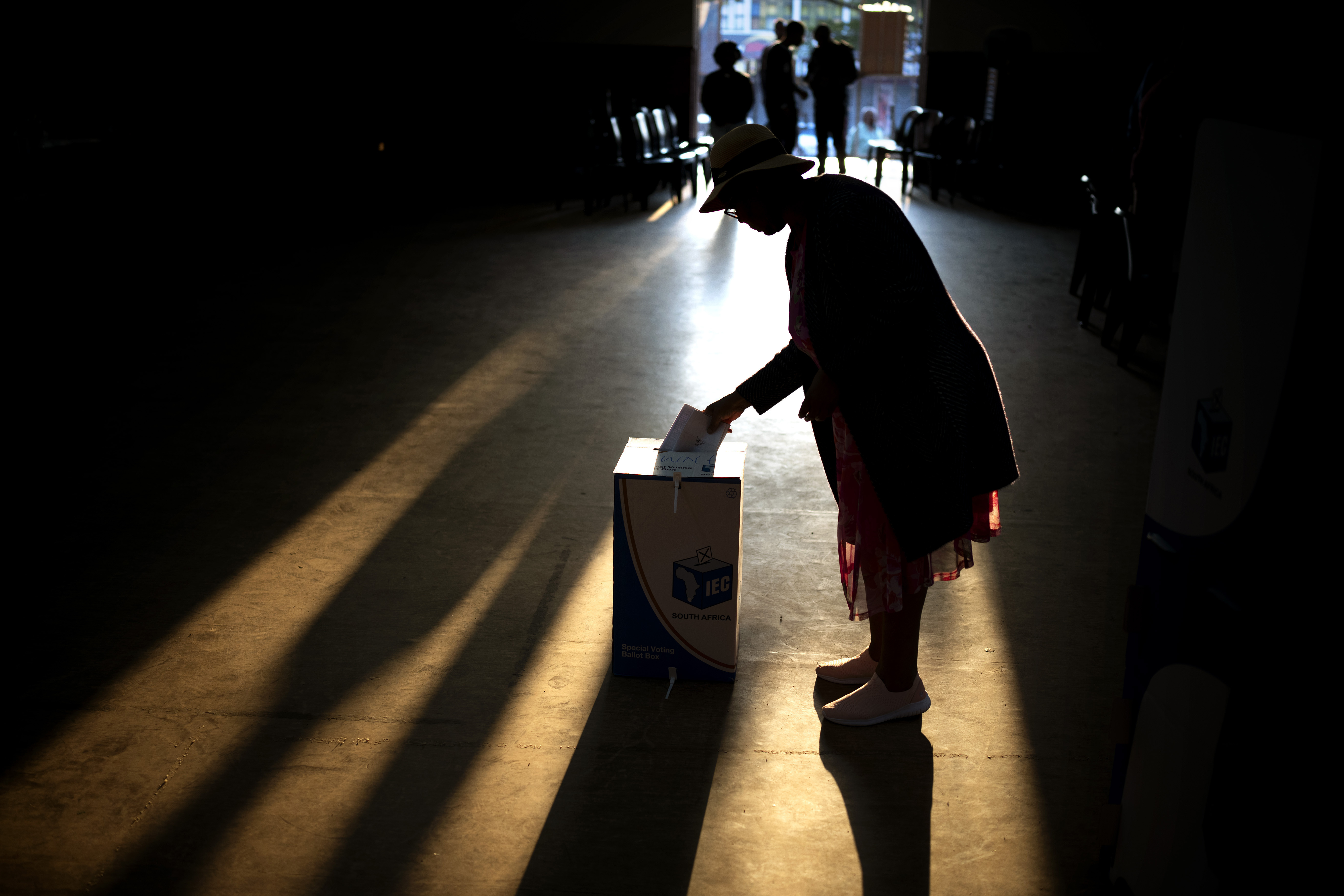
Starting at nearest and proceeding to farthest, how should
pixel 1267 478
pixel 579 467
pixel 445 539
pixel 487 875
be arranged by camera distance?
pixel 1267 478, pixel 487 875, pixel 445 539, pixel 579 467

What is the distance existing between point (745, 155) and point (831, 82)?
8.83 meters

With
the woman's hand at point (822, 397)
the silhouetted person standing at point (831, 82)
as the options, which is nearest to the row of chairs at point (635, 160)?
the silhouetted person standing at point (831, 82)

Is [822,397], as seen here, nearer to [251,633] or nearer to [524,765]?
[524,765]

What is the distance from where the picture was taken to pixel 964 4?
36.4 ft

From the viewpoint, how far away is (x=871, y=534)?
7.11 feet

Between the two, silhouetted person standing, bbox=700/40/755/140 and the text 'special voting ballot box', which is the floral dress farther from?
silhouetted person standing, bbox=700/40/755/140

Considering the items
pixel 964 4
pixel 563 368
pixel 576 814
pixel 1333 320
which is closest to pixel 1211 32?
pixel 1333 320

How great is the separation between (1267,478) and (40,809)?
2276 mm

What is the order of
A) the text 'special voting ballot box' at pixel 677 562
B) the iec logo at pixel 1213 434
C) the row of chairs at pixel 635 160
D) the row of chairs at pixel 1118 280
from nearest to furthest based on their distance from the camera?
the iec logo at pixel 1213 434 < the text 'special voting ballot box' at pixel 677 562 < the row of chairs at pixel 1118 280 < the row of chairs at pixel 635 160

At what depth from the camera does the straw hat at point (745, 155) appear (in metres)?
2.03

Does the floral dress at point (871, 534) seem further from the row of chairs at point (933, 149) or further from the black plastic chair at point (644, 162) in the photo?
the row of chairs at point (933, 149)

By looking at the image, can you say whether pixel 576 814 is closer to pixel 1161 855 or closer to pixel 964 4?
pixel 1161 855

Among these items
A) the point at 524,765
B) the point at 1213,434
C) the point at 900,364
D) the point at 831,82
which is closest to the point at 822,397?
the point at 900,364

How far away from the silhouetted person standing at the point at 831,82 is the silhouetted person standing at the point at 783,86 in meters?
0.19
